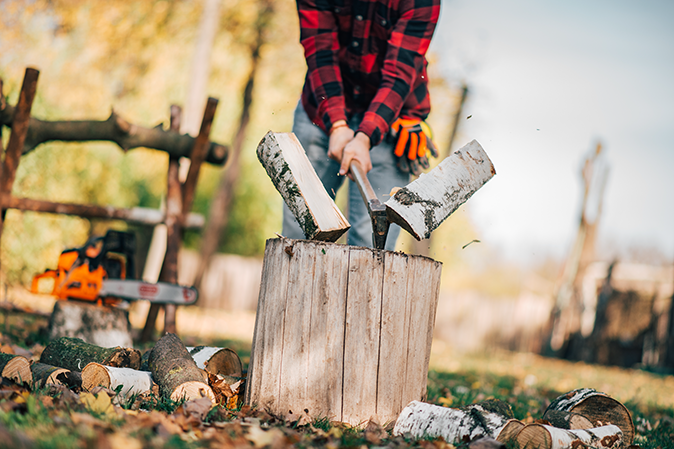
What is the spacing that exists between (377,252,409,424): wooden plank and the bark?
2930 millimetres

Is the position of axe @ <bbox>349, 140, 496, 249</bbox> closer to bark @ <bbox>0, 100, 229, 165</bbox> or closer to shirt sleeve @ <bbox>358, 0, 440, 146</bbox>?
shirt sleeve @ <bbox>358, 0, 440, 146</bbox>

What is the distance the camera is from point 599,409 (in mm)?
2359

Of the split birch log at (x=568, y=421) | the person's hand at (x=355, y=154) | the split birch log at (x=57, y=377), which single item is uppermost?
the person's hand at (x=355, y=154)

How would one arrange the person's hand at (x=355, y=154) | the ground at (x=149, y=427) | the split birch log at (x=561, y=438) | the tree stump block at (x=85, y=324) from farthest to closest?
the tree stump block at (x=85, y=324), the person's hand at (x=355, y=154), the split birch log at (x=561, y=438), the ground at (x=149, y=427)

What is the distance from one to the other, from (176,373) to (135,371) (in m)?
0.22

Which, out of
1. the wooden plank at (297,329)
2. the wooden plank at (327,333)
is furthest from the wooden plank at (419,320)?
the wooden plank at (297,329)

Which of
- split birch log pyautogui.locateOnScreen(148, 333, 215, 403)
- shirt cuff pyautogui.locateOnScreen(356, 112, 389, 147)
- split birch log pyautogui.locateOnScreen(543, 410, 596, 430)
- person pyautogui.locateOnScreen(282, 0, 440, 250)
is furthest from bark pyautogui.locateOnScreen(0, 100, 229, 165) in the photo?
split birch log pyautogui.locateOnScreen(543, 410, 596, 430)

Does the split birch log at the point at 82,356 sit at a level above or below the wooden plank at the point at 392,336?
below

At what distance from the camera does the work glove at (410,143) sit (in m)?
2.81

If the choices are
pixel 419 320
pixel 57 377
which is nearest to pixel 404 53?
pixel 419 320

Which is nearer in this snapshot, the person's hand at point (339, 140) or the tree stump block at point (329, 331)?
the tree stump block at point (329, 331)

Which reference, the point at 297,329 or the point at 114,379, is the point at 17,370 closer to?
the point at 114,379

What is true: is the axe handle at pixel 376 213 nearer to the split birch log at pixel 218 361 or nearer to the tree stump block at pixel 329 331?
the tree stump block at pixel 329 331

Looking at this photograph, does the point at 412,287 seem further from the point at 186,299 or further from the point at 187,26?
the point at 187,26
